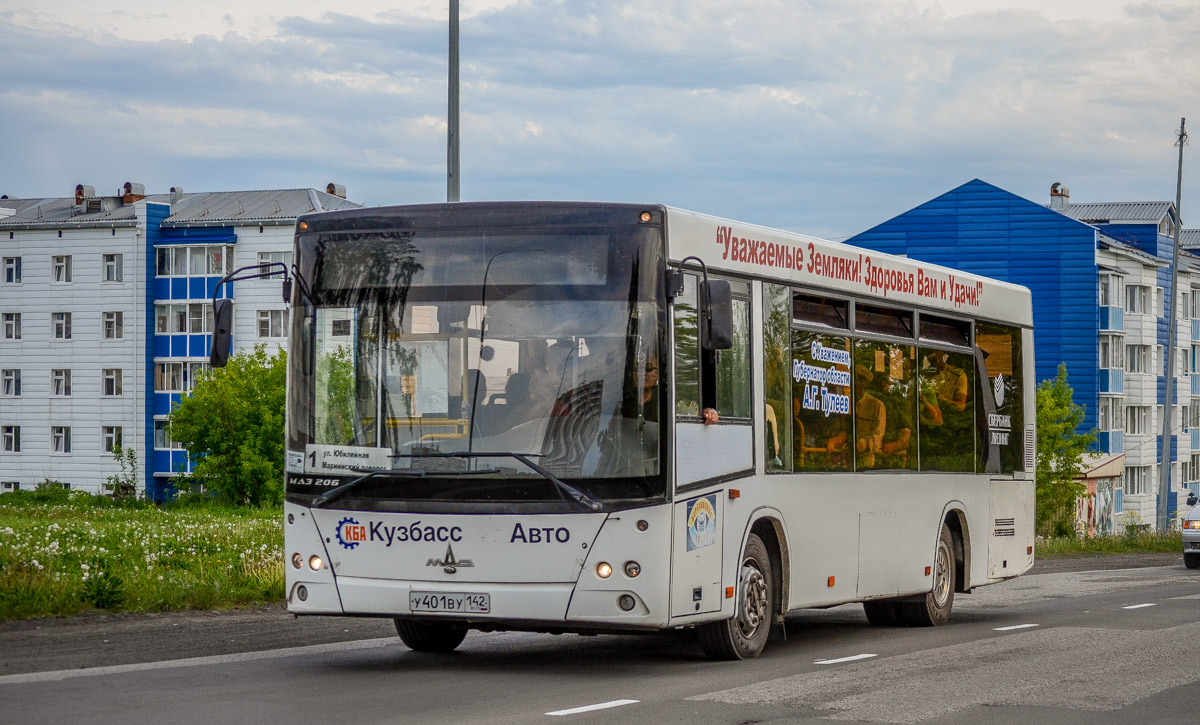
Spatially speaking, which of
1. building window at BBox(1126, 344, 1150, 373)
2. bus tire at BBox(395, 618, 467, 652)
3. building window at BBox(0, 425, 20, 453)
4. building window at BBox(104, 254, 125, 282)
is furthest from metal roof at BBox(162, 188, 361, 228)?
bus tire at BBox(395, 618, 467, 652)

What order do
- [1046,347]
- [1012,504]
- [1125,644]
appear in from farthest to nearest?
[1046,347] < [1012,504] < [1125,644]

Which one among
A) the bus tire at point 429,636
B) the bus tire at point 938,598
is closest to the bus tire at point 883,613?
the bus tire at point 938,598

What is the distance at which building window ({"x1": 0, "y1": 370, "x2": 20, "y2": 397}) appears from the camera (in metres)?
85.1

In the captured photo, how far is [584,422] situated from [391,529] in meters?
1.43

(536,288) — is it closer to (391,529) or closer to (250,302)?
(391,529)

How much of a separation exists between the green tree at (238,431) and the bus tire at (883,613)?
5558 cm

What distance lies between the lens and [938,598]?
16.2 m

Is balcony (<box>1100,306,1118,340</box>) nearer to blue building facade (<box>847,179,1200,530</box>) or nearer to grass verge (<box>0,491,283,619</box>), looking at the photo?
blue building facade (<box>847,179,1200,530</box>)

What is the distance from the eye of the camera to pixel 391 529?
1092cm

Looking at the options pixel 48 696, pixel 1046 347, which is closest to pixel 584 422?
pixel 48 696

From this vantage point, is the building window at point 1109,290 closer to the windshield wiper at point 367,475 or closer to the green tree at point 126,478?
the green tree at point 126,478

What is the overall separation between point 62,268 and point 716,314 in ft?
253

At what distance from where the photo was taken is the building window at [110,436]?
8319 cm

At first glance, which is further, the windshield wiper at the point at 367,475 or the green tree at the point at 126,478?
the green tree at the point at 126,478
